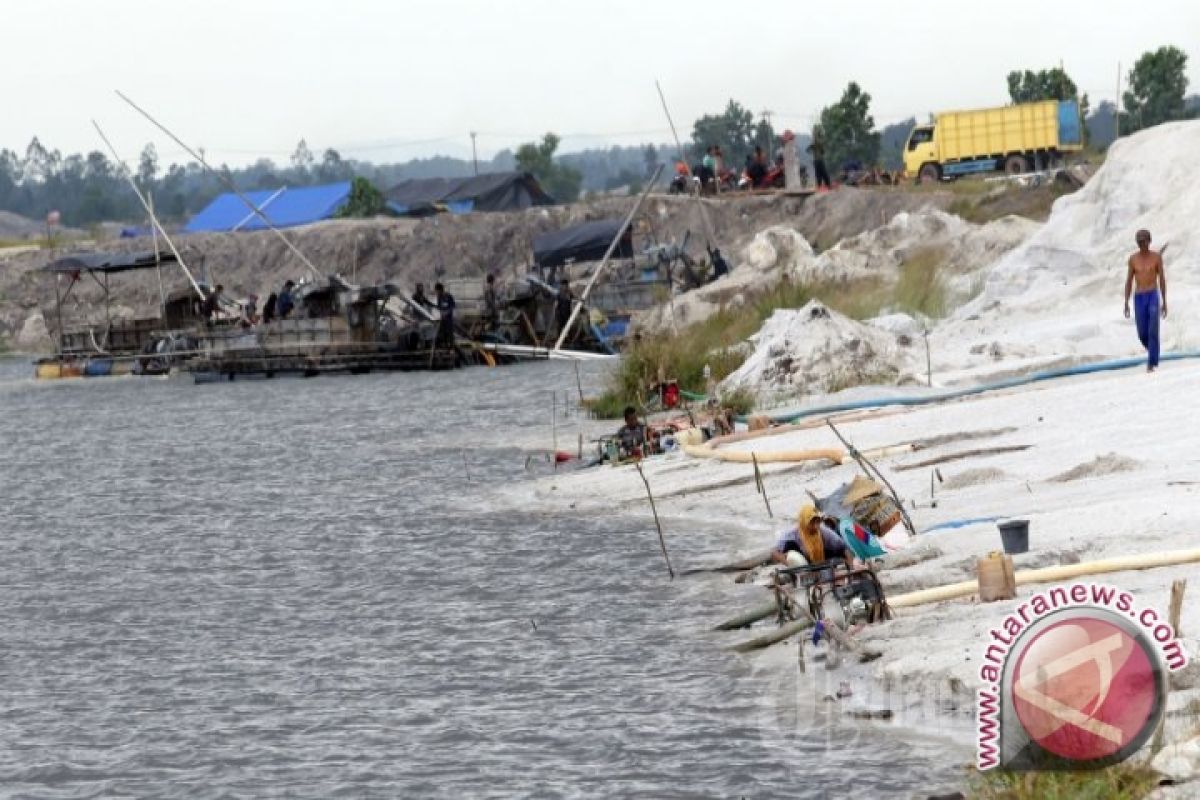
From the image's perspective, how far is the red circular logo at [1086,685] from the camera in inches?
289

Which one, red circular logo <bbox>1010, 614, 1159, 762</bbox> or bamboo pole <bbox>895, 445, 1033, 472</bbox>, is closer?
red circular logo <bbox>1010, 614, 1159, 762</bbox>

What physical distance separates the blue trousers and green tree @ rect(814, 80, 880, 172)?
6777 cm

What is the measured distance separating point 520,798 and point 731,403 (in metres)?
16.0

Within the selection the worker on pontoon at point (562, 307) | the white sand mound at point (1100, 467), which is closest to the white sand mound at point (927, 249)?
the worker on pontoon at point (562, 307)

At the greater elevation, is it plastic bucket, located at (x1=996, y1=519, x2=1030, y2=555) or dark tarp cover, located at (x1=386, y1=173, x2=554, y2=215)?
dark tarp cover, located at (x1=386, y1=173, x2=554, y2=215)

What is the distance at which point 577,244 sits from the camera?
190 feet

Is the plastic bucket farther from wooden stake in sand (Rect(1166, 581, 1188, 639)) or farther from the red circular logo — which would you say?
the red circular logo

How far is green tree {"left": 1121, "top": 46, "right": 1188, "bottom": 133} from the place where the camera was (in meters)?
81.1

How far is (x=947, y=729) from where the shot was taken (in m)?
10.4

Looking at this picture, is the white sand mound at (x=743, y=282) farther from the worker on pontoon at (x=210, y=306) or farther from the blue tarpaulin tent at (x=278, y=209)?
the blue tarpaulin tent at (x=278, y=209)

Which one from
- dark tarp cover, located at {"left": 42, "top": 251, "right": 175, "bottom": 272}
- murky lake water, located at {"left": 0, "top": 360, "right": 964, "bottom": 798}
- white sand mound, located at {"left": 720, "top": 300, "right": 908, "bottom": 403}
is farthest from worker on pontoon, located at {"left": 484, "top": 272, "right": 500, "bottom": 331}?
murky lake water, located at {"left": 0, "top": 360, "right": 964, "bottom": 798}

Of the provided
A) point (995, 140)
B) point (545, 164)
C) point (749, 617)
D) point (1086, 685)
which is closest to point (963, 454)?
point (749, 617)
